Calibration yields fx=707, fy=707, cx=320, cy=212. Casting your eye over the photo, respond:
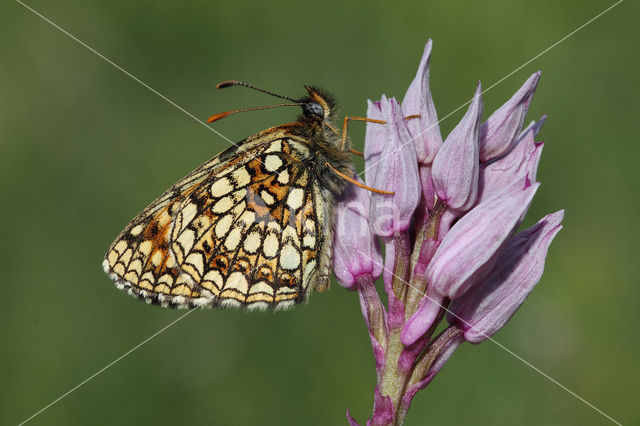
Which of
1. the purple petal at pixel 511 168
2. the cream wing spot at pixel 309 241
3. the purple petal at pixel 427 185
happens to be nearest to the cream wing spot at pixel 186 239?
the cream wing spot at pixel 309 241

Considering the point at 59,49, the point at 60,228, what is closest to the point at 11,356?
the point at 60,228

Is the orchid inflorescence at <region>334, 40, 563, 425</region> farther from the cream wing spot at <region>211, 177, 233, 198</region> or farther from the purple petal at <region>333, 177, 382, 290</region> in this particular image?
the cream wing spot at <region>211, 177, 233, 198</region>

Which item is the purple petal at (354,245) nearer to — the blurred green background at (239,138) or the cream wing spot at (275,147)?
the cream wing spot at (275,147)

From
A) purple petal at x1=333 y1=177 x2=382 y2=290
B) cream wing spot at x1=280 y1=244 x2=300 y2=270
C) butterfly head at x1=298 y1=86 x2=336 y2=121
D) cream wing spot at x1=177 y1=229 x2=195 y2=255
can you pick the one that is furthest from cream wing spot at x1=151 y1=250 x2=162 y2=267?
butterfly head at x1=298 y1=86 x2=336 y2=121

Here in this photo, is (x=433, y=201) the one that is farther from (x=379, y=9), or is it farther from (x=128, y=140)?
(x=379, y=9)

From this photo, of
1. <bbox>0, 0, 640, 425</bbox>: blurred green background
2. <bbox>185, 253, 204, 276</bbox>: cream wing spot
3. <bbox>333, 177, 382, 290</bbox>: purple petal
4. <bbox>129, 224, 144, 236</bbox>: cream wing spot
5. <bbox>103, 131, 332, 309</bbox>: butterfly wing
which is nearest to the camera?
<bbox>333, 177, 382, 290</bbox>: purple petal

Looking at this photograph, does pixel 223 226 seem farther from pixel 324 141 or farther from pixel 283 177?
pixel 324 141
